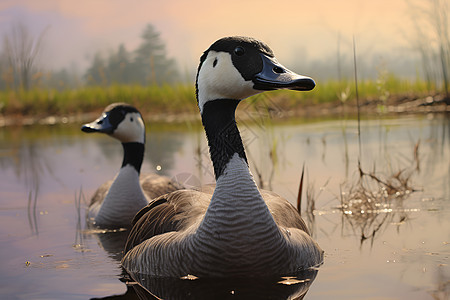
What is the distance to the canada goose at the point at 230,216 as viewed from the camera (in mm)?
5094

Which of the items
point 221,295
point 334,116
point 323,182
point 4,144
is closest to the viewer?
point 221,295

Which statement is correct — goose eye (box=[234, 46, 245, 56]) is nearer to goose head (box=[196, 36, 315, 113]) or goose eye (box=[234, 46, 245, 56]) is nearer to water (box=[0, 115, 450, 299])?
goose head (box=[196, 36, 315, 113])

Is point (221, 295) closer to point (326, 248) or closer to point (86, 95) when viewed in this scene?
point (326, 248)

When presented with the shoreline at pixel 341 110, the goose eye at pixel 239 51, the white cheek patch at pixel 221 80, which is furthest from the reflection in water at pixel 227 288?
the shoreline at pixel 341 110

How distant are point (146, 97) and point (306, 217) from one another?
17.6 m

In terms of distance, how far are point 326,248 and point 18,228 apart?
152 inches

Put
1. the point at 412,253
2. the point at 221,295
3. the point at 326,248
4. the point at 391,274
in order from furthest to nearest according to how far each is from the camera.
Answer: the point at 326,248 < the point at 412,253 < the point at 391,274 < the point at 221,295

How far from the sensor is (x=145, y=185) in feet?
31.9

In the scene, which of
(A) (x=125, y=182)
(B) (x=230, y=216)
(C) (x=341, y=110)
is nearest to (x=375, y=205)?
(A) (x=125, y=182)

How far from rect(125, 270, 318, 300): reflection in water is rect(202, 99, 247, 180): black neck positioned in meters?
0.86

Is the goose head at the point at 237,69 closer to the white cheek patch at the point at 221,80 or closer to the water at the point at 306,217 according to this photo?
the white cheek patch at the point at 221,80

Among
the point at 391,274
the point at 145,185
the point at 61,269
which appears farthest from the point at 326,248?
the point at 145,185

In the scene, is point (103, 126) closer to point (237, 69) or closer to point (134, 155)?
point (134, 155)

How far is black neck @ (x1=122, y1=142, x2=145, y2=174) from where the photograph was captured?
29.7ft
